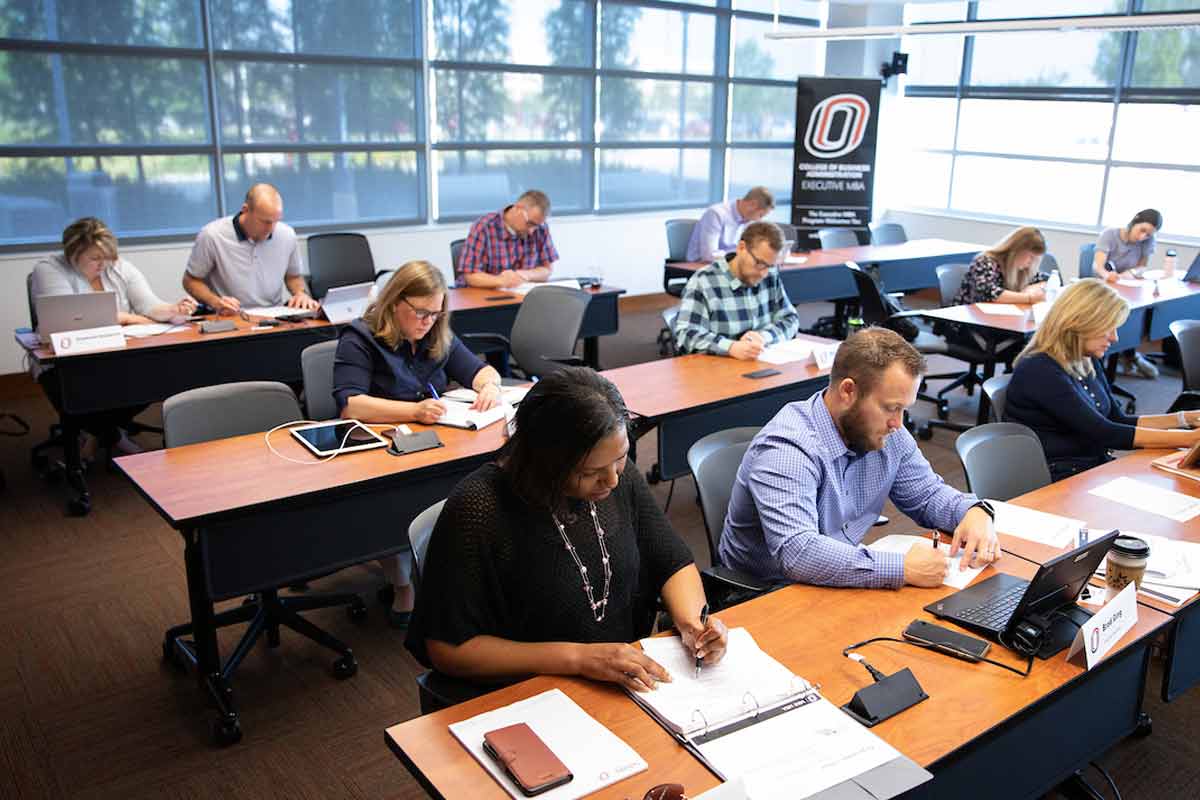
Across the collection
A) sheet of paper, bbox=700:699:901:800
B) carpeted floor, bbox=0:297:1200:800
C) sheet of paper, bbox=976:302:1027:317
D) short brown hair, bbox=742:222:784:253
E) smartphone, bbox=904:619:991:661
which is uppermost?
short brown hair, bbox=742:222:784:253

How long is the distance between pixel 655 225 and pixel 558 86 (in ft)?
5.29

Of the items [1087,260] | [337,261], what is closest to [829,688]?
[337,261]

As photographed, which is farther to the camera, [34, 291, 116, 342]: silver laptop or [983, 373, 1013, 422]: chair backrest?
[34, 291, 116, 342]: silver laptop

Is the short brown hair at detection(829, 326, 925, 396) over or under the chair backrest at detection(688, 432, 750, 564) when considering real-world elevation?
over

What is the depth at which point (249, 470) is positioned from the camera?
3080 millimetres

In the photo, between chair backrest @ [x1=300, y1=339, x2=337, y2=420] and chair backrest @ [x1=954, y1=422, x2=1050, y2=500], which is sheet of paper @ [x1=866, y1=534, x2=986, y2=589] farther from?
chair backrest @ [x1=300, y1=339, x2=337, y2=420]

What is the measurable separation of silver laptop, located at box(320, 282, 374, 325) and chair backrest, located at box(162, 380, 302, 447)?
1.54m

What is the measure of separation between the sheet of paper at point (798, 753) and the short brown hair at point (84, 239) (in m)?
4.36

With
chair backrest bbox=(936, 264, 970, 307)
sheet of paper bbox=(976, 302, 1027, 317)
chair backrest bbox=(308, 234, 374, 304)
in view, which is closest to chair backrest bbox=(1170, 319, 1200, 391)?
sheet of paper bbox=(976, 302, 1027, 317)

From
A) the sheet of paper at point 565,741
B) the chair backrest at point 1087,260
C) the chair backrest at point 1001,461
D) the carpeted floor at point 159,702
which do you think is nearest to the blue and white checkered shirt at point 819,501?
the chair backrest at point 1001,461

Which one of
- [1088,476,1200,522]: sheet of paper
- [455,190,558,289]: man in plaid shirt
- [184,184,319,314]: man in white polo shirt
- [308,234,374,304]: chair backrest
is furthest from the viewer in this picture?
[308,234,374,304]: chair backrest

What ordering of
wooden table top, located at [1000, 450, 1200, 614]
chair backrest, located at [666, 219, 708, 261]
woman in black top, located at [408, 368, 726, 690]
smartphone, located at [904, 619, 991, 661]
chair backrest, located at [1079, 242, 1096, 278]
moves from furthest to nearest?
1. chair backrest, located at [666, 219, 708, 261]
2. chair backrest, located at [1079, 242, 1096, 278]
3. wooden table top, located at [1000, 450, 1200, 614]
4. smartphone, located at [904, 619, 991, 661]
5. woman in black top, located at [408, 368, 726, 690]

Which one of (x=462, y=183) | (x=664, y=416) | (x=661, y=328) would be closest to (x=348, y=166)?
(x=462, y=183)

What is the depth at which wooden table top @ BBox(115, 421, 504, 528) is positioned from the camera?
284 cm
